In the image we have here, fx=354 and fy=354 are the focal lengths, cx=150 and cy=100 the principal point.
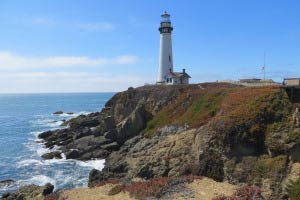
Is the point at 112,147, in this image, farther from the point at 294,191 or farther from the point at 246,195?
the point at 294,191

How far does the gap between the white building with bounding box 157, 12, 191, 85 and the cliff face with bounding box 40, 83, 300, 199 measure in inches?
628

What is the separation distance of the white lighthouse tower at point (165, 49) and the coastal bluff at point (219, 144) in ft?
57.5

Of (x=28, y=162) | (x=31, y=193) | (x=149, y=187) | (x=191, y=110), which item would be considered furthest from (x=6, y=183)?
(x=191, y=110)

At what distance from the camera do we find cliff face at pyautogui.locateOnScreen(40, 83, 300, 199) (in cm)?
2528

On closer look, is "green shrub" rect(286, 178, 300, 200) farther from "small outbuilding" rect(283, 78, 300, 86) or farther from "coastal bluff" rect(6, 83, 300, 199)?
"small outbuilding" rect(283, 78, 300, 86)

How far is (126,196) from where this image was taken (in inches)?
925

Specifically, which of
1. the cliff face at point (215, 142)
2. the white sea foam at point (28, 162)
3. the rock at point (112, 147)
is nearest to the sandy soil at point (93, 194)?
the cliff face at point (215, 142)

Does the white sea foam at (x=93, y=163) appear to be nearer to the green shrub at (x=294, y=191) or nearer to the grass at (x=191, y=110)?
the grass at (x=191, y=110)

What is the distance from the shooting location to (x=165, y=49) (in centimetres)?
5897

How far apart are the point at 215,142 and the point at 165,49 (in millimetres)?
33231

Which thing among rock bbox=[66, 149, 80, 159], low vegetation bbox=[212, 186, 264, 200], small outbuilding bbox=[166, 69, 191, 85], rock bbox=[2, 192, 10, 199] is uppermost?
small outbuilding bbox=[166, 69, 191, 85]

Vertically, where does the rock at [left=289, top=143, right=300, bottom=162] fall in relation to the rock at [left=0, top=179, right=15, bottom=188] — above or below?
above

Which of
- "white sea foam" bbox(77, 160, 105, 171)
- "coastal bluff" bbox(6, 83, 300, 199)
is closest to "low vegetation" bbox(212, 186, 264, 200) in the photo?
"coastal bluff" bbox(6, 83, 300, 199)

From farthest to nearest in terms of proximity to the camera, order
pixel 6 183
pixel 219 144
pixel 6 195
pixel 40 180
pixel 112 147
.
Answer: pixel 112 147, pixel 40 180, pixel 6 183, pixel 6 195, pixel 219 144
